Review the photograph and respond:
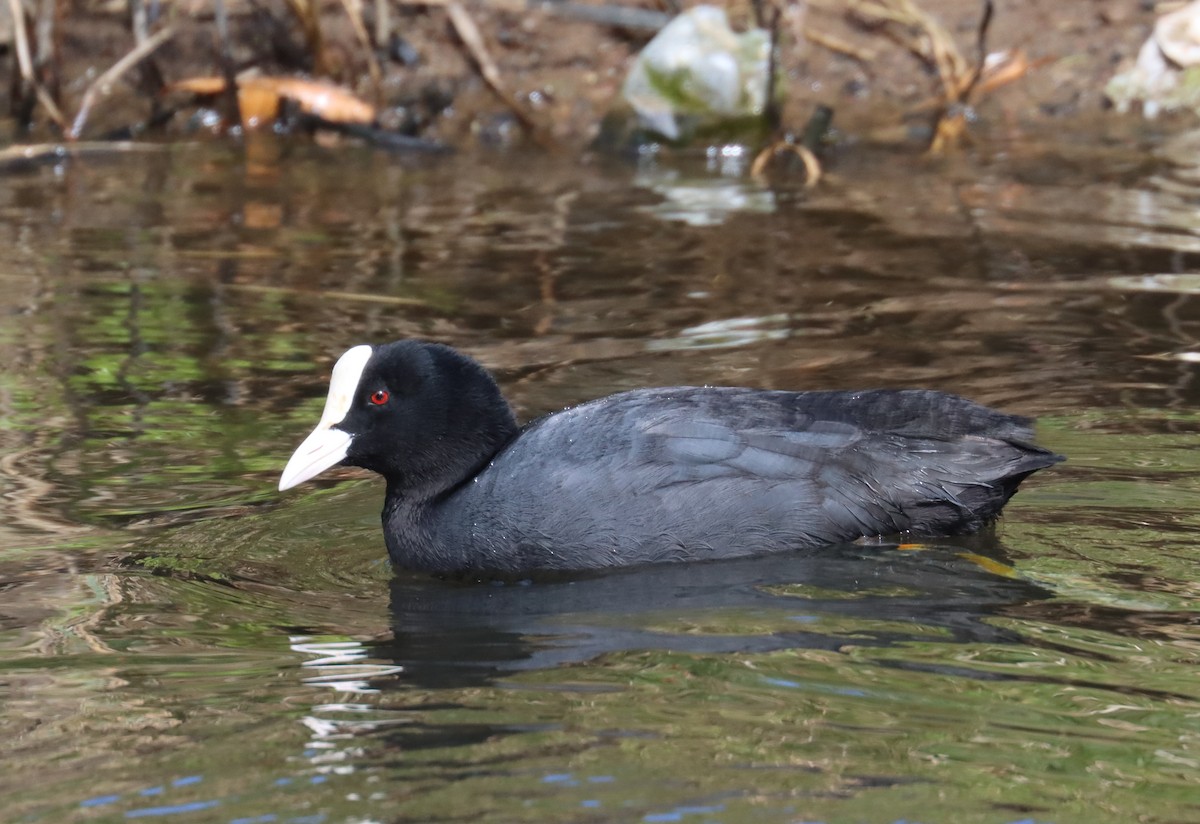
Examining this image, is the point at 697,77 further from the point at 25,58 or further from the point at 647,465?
the point at 647,465

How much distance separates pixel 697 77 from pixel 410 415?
5799 millimetres

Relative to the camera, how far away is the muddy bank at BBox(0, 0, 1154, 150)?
34.3 ft

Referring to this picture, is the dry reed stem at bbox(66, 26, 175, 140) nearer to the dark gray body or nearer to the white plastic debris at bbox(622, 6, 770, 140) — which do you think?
the white plastic debris at bbox(622, 6, 770, 140)

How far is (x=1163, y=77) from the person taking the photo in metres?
10.4

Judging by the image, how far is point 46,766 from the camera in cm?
315

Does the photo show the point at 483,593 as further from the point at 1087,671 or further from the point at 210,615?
the point at 1087,671

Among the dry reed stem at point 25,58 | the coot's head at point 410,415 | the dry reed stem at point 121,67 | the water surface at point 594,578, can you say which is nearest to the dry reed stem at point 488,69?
the water surface at point 594,578

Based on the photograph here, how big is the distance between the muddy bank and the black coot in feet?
19.2

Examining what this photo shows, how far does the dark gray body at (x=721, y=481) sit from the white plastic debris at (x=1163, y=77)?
646 cm

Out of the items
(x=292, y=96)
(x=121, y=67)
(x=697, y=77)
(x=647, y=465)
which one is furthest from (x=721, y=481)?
(x=292, y=96)

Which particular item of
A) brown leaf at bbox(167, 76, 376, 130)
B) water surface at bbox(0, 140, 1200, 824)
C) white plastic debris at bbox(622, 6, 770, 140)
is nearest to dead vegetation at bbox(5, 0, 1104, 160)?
brown leaf at bbox(167, 76, 376, 130)

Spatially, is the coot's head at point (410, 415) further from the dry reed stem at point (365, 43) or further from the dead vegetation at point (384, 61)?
the dry reed stem at point (365, 43)

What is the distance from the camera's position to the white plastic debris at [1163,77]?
10.3 metres

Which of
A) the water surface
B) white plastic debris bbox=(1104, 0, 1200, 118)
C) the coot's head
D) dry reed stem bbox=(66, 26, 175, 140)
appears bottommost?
the water surface
